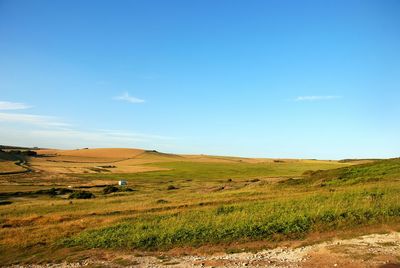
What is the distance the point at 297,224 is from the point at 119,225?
1188 cm

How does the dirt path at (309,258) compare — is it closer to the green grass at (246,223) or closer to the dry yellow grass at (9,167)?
the green grass at (246,223)

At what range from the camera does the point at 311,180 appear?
52.5m

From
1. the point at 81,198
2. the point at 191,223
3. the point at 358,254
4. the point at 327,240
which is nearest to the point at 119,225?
the point at 191,223

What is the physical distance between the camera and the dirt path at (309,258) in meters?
15.9

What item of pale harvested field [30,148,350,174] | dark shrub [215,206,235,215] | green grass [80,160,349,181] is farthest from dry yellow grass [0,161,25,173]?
dark shrub [215,206,235,215]

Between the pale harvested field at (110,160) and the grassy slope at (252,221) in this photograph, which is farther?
the pale harvested field at (110,160)

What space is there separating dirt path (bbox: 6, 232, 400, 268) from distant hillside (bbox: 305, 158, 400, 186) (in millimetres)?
25731

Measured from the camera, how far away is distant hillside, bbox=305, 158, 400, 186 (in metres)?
44.4

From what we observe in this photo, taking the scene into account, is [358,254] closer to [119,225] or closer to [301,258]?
[301,258]

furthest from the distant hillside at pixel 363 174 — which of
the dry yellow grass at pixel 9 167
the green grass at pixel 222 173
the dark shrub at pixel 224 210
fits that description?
the dry yellow grass at pixel 9 167

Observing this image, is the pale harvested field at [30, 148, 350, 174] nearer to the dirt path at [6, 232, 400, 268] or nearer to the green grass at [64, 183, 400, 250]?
the green grass at [64, 183, 400, 250]

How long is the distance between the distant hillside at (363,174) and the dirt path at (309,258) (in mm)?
25731

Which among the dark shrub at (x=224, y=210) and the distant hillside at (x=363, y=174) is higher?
the distant hillside at (x=363, y=174)

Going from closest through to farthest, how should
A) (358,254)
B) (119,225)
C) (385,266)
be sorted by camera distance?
Answer: (385,266), (358,254), (119,225)
